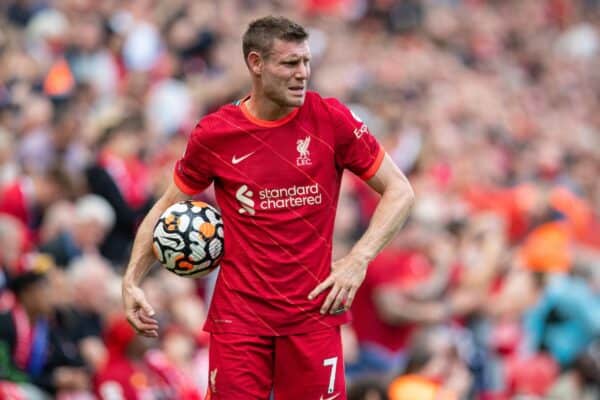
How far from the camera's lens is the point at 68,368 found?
9719 mm

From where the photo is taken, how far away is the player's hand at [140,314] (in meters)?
7.44

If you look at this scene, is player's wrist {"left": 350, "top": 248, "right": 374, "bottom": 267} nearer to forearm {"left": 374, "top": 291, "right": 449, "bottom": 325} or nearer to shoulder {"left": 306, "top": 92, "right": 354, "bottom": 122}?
shoulder {"left": 306, "top": 92, "right": 354, "bottom": 122}

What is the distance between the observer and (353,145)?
7469 millimetres


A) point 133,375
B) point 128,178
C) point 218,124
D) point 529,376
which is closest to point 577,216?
point 529,376

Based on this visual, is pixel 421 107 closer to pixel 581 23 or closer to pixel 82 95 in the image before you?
pixel 82 95

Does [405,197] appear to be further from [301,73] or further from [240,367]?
[240,367]

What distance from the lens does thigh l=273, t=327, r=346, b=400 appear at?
746cm

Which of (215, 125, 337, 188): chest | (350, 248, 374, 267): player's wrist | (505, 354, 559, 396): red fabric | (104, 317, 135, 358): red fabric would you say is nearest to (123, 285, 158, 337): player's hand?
(215, 125, 337, 188): chest

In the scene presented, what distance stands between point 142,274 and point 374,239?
4.22 ft

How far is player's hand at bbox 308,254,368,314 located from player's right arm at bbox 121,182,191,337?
2.91ft

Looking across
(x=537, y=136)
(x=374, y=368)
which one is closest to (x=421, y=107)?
(x=537, y=136)

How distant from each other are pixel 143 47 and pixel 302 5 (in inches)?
198

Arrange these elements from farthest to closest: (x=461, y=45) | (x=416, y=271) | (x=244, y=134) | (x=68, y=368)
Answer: (x=461, y=45) → (x=416, y=271) → (x=68, y=368) → (x=244, y=134)

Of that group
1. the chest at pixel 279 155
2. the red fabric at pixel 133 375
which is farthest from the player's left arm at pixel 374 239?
the red fabric at pixel 133 375
